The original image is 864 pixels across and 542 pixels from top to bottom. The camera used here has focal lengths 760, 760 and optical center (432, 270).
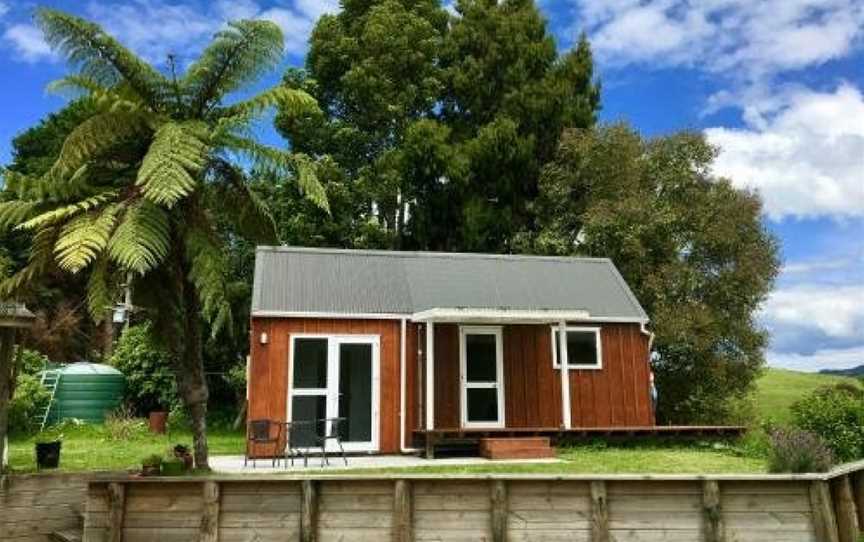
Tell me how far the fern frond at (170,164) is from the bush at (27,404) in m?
11.6

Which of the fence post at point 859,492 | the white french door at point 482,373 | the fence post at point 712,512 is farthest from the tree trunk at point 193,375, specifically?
the fence post at point 859,492

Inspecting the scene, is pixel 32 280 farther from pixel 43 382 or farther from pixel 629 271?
pixel 629 271

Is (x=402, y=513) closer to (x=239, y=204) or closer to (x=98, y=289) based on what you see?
(x=98, y=289)

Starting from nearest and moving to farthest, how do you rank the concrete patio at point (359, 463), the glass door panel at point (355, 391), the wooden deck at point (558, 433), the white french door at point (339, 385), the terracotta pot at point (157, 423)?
the concrete patio at point (359, 463) < the wooden deck at point (558, 433) < the white french door at point (339, 385) < the glass door panel at point (355, 391) < the terracotta pot at point (157, 423)

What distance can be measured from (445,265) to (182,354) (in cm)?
778

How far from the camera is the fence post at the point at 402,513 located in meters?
7.37

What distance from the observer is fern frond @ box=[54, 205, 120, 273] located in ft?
28.0

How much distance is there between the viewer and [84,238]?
344 inches

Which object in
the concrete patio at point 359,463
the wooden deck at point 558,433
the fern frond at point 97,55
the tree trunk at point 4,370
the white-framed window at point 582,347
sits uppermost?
the fern frond at point 97,55

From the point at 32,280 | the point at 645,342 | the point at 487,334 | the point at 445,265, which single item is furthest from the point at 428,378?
the point at 32,280

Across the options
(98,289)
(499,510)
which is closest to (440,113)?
(98,289)

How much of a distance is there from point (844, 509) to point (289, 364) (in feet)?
31.5

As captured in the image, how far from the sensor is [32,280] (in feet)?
31.6

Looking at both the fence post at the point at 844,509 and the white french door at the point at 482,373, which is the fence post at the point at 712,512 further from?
the white french door at the point at 482,373
